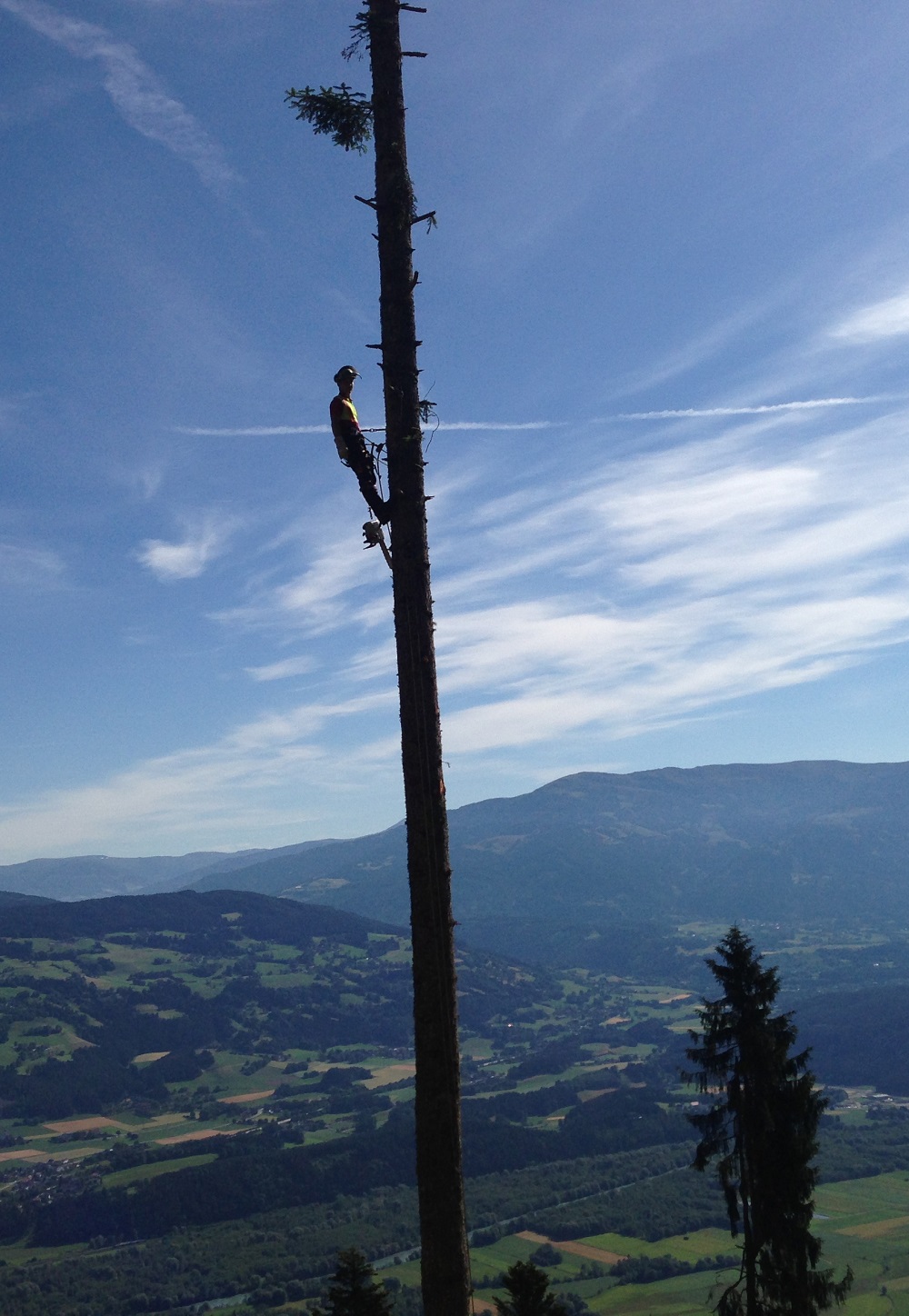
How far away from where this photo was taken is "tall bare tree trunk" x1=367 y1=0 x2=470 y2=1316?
898cm

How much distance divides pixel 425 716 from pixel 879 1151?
693 feet

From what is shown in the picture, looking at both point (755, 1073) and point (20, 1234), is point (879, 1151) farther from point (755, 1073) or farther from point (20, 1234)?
point (755, 1073)

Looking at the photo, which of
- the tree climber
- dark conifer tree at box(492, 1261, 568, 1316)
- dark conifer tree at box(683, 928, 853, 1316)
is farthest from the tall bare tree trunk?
dark conifer tree at box(683, 928, 853, 1316)

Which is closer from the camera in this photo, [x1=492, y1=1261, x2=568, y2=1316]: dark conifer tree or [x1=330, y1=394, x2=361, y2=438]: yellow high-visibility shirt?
[x1=330, y1=394, x2=361, y2=438]: yellow high-visibility shirt

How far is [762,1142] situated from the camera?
2562cm

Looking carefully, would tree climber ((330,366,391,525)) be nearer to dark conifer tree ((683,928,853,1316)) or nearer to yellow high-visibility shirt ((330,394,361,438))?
yellow high-visibility shirt ((330,394,361,438))

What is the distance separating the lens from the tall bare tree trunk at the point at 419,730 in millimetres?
8977

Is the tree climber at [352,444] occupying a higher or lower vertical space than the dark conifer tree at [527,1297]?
higher

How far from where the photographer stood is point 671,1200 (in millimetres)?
163125

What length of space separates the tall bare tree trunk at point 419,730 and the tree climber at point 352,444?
0.26 metres

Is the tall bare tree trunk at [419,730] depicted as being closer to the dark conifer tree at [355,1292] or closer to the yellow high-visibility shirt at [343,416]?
the yellow high-visibility shirt at [343,416]

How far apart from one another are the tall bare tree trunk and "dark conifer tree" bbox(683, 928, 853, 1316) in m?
19.1

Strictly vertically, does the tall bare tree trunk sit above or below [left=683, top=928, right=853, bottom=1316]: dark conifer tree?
above

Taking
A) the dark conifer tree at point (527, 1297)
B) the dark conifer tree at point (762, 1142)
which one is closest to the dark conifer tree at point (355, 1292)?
the dark conifer tree at point (527, 1297)
